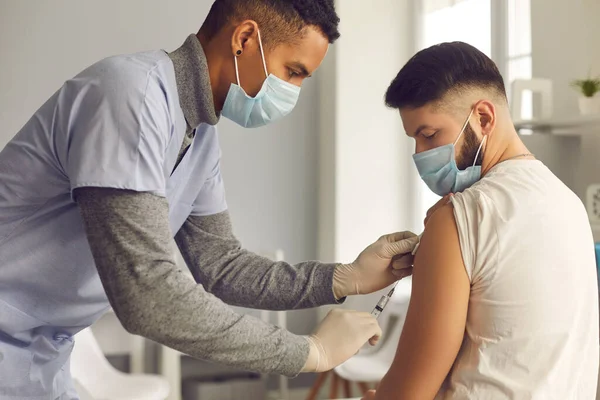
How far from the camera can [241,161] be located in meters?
4.01

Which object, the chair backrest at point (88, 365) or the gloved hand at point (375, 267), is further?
the chair backrest at point (88, 365)

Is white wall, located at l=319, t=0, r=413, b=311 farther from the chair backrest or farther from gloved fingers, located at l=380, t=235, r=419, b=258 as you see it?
gloved fingers, located at l=380, t=235, r=419, b=258

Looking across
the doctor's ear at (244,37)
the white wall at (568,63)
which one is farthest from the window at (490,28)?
the doctor's ear at (244,37)

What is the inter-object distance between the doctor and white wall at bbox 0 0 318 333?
8.30ft

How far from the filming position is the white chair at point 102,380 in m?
2.79

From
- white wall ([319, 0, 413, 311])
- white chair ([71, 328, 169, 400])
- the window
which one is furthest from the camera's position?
white wall ([319, 0, 413, 311])

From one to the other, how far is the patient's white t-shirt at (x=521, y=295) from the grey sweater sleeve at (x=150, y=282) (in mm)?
378

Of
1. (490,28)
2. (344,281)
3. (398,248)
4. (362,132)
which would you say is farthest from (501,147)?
(362,132)

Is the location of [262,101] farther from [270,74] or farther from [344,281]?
[344,281]

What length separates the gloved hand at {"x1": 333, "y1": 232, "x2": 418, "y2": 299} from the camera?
1.42 meters

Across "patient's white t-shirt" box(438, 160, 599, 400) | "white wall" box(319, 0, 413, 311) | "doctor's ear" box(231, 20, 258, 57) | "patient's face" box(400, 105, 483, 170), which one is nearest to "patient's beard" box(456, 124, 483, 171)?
"patient's face" box(400, 105, 483, 170)

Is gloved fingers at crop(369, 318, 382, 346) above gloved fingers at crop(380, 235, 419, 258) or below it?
below

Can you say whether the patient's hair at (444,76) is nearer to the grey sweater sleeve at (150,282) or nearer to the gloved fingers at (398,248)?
the gloved fingers at (398,248)

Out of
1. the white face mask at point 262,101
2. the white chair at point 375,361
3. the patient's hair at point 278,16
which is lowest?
the white chair at point 375,361
